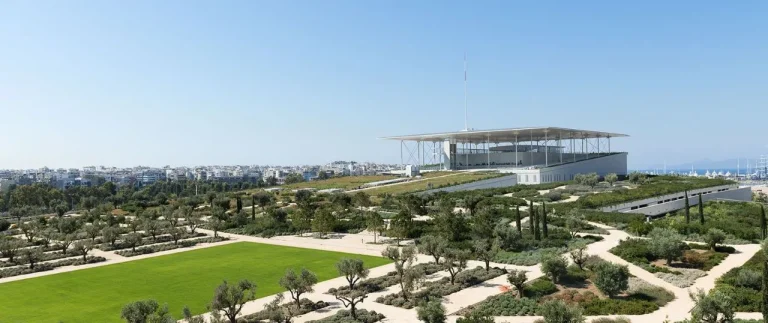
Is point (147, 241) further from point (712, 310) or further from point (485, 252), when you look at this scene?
point (712, 310)

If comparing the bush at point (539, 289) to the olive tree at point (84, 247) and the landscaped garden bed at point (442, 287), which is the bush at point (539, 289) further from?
→ the olive tree at point (84, 247)

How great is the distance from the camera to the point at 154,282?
96.5 feet

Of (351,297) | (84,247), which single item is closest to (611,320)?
(351,297)

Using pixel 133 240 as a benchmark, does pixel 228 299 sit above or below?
above

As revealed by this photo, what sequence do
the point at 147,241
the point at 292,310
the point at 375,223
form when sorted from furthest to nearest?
the point at 147,241 → the point at 375,223 → the point at 292,310

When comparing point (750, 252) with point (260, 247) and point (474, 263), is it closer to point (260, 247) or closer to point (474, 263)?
point (474, 263)

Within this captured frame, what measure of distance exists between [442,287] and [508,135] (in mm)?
73844

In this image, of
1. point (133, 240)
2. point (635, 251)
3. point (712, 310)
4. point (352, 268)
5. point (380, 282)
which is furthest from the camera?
point (133, 240)

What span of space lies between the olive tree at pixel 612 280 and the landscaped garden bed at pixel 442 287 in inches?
231

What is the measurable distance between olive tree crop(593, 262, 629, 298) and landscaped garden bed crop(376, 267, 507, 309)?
5.86m

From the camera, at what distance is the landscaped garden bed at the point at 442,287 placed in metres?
23.1

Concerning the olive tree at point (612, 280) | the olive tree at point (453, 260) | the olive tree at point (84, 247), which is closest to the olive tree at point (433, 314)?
the olive tree at point (453, 260)

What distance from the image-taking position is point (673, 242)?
2827 centimetres

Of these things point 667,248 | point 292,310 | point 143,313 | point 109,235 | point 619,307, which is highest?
point 143,313
